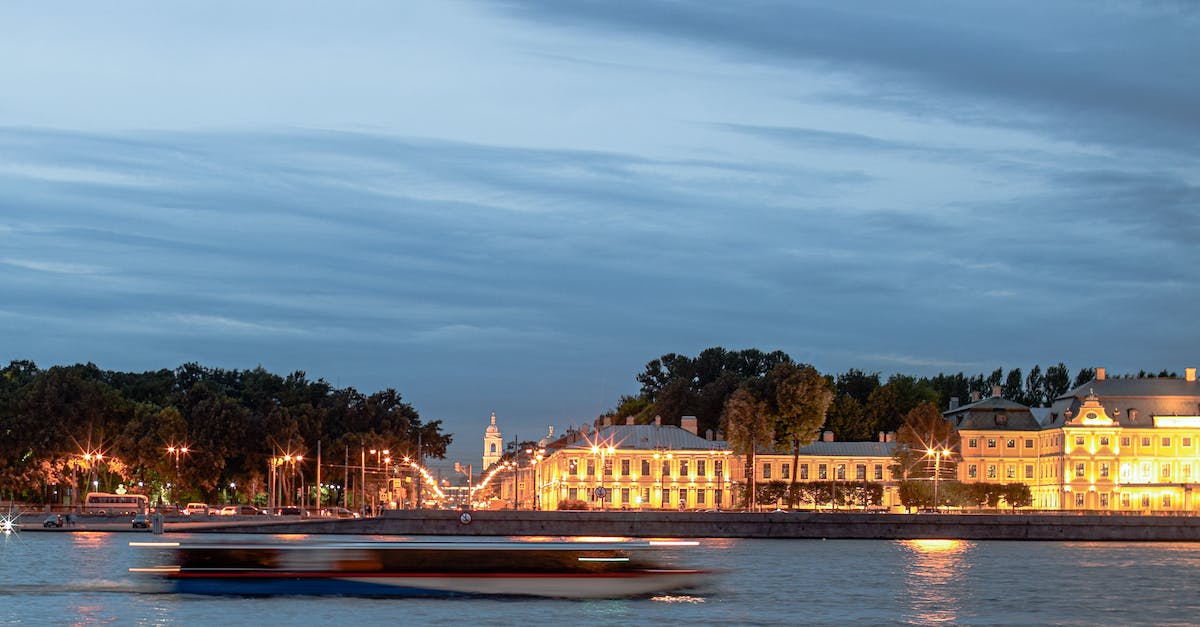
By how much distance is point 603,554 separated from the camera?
6094 cm

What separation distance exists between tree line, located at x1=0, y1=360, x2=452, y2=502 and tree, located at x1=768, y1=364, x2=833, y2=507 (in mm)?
40363

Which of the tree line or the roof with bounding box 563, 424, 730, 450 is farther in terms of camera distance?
the roof with bounding box 563, 424, 730, 450

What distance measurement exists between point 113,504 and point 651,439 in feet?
190

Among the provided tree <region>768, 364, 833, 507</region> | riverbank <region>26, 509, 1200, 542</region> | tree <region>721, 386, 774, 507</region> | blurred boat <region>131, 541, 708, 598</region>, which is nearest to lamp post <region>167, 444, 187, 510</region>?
riverbank <region>26, 509, 1200, 542</region>

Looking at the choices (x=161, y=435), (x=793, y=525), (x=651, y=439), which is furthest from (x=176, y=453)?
(x=793, y=525)

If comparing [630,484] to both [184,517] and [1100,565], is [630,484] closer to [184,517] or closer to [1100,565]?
[184,517]

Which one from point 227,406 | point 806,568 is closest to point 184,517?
point 227,406

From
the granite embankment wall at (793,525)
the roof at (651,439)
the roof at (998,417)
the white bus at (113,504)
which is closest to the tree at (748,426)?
the roof at (651,439)

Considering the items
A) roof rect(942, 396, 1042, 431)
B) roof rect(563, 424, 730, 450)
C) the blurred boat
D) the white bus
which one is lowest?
the white bus

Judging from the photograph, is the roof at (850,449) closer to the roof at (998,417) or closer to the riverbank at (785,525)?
the roof at (998,417)

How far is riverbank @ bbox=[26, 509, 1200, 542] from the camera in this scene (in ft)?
461

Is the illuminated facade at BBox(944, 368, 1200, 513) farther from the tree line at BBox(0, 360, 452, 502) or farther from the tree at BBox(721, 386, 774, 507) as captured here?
the tree line at BBox(0, 360, 452, 502)

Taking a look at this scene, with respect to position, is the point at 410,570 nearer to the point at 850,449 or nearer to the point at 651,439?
the point at 651,439

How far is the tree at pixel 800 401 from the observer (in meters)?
166
